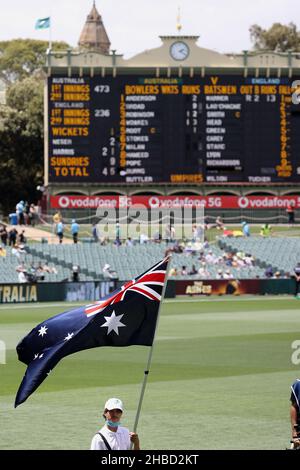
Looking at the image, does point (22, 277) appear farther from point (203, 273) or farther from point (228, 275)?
point (228, 275)

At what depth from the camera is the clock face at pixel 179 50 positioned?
6372 cm

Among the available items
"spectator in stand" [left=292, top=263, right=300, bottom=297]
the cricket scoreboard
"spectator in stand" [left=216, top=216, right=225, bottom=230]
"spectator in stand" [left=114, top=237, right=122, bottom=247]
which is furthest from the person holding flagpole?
"spectator in stand" [left=216, top=216, right=225, bottom=230]

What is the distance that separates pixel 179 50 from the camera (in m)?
64.3

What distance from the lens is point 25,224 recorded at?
67688 millimetres

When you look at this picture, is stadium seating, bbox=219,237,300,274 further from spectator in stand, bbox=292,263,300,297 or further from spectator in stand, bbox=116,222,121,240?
spectator in stand, bbox=292,263,300,297

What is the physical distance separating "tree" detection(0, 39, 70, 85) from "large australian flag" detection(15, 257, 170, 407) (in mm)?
109565

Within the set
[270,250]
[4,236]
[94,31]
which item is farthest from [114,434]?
[94,31]

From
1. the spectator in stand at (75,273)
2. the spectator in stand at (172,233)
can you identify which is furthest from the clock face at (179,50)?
the spectator in stand at (75,273)

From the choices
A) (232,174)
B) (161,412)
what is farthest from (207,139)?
(161,412)

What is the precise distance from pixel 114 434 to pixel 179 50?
5446cm

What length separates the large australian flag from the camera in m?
12.1

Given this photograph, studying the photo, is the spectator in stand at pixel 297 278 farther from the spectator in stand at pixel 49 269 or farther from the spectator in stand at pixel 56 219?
the spectator in stand at pixel 56 219
